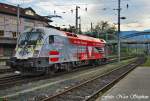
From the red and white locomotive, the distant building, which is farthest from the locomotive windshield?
the distant building

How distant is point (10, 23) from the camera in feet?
221

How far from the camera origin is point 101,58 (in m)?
38.6

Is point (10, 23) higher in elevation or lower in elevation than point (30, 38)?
higher

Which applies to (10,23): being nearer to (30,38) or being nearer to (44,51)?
(30,38)

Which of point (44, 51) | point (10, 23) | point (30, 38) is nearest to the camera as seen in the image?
point (44, 51)

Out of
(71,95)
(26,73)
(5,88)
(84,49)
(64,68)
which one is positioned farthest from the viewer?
(84,49)

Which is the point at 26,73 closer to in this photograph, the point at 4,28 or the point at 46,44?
the point at 46,44

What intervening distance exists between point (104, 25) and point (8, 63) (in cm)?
12873

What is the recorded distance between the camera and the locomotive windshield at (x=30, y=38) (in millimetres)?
22417

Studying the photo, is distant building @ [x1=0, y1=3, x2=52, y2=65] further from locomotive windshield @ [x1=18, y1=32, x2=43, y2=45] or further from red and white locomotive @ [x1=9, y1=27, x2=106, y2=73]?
locomotive windshield @ [x1=18, y1=32, x2=43, y2=45]

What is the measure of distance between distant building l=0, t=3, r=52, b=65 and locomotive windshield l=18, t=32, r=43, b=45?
27422 millimetres

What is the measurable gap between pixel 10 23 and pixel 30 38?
45883 mm

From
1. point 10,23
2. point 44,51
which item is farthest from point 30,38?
point 10,23

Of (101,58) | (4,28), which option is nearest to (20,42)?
(101,58)
